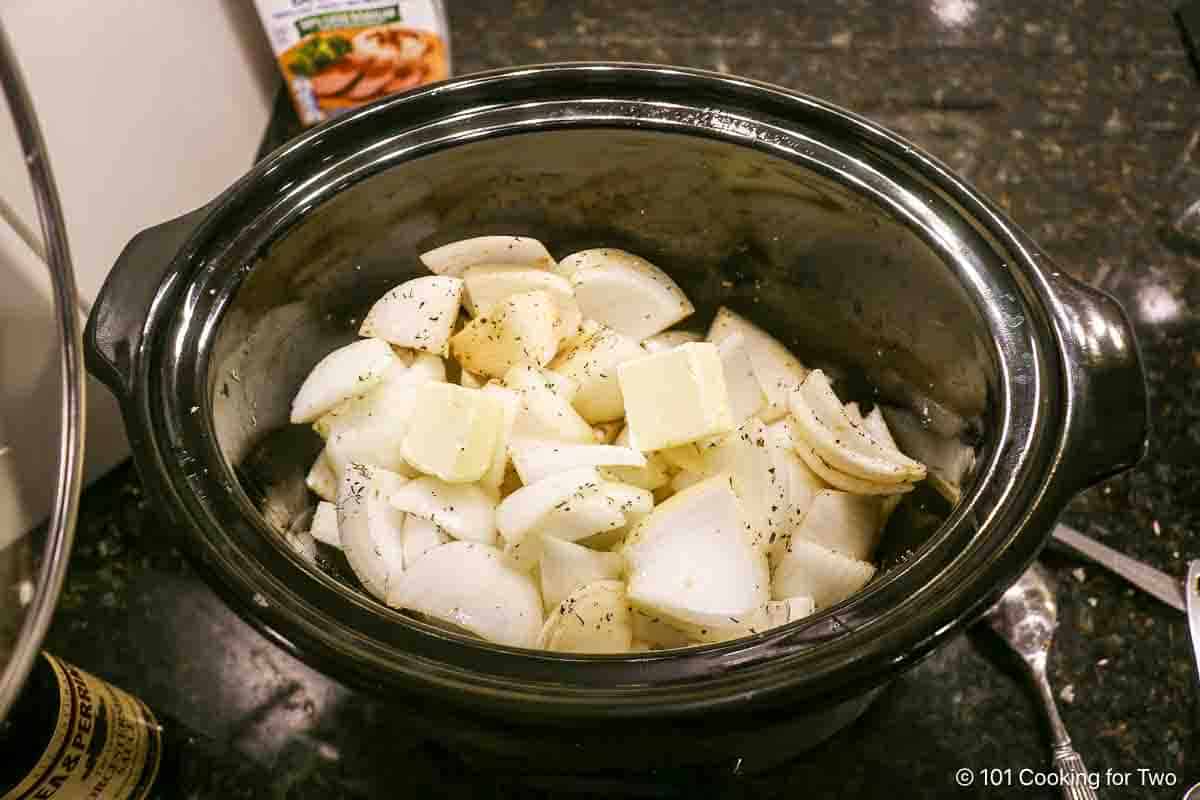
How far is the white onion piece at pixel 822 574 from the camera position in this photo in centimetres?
59

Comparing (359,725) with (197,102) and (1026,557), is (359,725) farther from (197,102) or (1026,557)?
(197,102)

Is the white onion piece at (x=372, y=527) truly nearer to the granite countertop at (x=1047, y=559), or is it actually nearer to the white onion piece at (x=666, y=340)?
the granite countertop at (x=1047, y=559)

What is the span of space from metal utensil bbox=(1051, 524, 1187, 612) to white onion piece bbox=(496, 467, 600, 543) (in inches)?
16.5

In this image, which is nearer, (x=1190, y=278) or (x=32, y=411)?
(x=32, y=411)

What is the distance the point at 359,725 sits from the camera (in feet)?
2.39

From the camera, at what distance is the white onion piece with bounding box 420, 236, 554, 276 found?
72cm

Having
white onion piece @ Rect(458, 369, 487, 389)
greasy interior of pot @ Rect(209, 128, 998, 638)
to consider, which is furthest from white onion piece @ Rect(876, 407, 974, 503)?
white onion piece @ Rect(458, 369, 487, 389)

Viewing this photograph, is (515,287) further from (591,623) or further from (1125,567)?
(1125,567)

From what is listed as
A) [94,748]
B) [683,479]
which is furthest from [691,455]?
[94,748]

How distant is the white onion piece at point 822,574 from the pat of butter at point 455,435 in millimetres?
217

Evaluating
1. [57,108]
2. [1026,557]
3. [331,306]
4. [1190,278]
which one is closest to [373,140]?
[331,306]

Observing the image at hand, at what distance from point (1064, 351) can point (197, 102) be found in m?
0.84

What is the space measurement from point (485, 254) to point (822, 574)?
0.36 metres

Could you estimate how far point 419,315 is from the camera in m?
0.69
